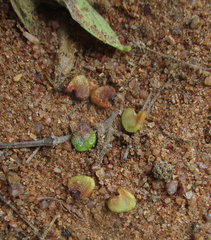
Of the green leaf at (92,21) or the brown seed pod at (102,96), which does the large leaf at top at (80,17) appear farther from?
the brown seed pod at (102,96)

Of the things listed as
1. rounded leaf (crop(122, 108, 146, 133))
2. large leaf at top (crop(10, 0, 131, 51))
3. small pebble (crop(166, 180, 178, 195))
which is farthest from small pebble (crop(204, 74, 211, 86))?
small pebble (crop(166, 180, 178, 195))

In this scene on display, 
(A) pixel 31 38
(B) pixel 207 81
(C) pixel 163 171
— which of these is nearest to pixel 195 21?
(B) pixel 207 81

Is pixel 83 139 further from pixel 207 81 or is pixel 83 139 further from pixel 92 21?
pixel 207 81

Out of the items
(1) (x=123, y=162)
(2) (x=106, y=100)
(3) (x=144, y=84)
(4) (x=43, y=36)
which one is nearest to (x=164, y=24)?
(3) (x=144, y=84)

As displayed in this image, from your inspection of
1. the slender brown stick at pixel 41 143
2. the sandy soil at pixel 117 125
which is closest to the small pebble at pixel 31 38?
the sandy soil at pixel 117 125

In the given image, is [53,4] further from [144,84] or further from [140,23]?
[144,84]

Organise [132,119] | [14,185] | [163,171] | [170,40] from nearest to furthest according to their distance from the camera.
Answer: [14,185] → [163,171] → [132,119] → [170,40]

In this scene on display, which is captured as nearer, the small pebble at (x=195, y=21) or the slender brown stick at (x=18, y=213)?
the slender brown stick at (x=18, y=213)
